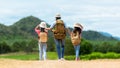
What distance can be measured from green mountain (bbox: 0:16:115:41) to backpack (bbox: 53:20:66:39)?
105 metres

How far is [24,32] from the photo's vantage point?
154125 millimetres

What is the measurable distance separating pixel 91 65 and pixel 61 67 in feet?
4.10

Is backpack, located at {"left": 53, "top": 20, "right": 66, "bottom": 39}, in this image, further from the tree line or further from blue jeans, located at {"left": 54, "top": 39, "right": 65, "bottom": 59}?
the tree line

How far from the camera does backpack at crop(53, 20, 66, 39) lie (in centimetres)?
1967

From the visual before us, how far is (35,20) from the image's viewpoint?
591ft

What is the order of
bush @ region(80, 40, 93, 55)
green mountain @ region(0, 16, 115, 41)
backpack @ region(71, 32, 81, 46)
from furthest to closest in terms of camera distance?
green mountain @ region(0, 16, 115, 41) → bush @ region(80, 40, 93, 55) → backpack @ region(71, 32, 81, 46)

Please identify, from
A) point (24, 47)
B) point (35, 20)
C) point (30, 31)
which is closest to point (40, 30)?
point (24, 47)

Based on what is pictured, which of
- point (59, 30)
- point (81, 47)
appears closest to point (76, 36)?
point (59, 30)

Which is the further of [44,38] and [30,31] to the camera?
[30,31]

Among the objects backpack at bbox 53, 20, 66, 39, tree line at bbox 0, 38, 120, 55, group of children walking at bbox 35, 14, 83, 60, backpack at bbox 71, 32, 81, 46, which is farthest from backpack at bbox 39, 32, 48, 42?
tree line at bbox 0, 38, 120, 55

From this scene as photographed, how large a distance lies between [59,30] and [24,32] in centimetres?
13478

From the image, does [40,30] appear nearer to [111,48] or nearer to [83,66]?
[83,66]

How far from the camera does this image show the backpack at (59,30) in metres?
19.7

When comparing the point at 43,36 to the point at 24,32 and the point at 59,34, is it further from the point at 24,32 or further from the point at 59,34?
the point at 24,32
